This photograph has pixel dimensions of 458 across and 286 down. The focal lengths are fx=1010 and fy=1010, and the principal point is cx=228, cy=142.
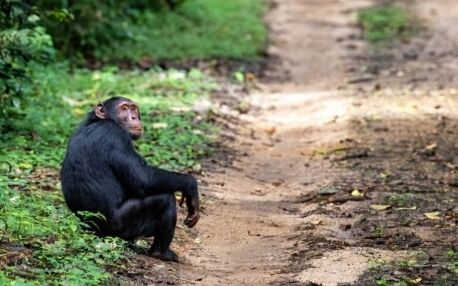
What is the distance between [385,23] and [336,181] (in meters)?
13.2

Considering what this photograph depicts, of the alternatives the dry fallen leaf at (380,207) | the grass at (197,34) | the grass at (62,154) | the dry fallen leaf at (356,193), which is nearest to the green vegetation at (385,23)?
the grass at (197,34)

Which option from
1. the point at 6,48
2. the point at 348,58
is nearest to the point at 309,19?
the point at 348,58

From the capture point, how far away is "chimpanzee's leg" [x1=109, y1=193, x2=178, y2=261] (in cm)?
725

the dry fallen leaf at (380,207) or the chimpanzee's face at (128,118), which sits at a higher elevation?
the chimpanzee's face at (128,118)

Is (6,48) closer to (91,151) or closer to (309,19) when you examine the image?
(91,151)

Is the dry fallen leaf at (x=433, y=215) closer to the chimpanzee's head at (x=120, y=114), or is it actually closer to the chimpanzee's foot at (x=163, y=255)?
the chimpanzee's foot at (x=163, y=255)

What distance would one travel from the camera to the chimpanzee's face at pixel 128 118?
7.63m

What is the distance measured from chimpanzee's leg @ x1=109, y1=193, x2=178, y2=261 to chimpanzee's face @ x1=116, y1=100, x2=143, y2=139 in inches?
24.2

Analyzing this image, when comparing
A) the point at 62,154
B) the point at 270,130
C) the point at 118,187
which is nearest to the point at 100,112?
the point at 118,187

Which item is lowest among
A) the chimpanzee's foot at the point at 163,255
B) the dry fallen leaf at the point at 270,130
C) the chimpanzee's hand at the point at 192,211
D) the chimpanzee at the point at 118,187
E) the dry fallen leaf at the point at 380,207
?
the dry fallen leaf at the point at 270,130

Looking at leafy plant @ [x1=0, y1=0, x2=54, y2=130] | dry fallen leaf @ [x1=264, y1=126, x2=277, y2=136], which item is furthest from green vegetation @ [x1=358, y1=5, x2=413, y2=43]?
leafy plant @ [x1=0, y1=0, x2=54, y2=130]

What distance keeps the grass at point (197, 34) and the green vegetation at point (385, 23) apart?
2.36m

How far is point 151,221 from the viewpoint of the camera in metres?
7.36

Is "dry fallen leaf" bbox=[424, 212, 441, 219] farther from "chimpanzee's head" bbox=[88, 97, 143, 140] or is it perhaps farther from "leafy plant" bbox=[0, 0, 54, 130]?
"leafy plant" bbox=[0, 0, 54, 130]
